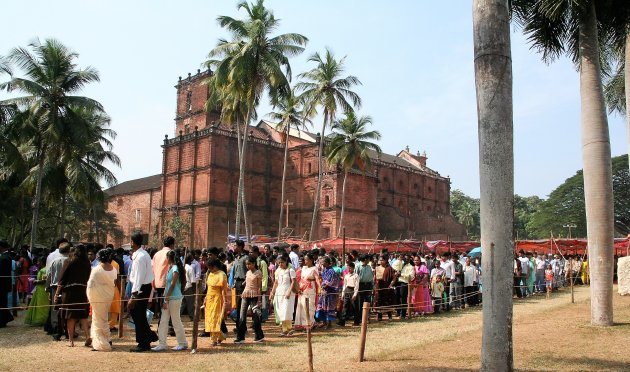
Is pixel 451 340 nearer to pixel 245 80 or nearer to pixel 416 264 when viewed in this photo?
pixel 416 264

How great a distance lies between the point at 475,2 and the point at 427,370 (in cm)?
473

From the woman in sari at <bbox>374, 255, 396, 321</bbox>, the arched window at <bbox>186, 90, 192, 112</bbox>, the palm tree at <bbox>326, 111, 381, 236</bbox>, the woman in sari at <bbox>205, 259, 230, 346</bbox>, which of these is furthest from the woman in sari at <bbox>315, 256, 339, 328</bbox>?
the arched window at <bbox>186, 90, 192, 112</bbox>

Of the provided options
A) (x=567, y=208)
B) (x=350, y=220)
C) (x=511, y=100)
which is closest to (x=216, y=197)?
(x=350, y=220)

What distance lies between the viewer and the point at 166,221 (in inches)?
2032

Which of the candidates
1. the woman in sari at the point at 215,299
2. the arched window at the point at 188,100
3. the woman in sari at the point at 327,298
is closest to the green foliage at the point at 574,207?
the arched window at the point at 188,100

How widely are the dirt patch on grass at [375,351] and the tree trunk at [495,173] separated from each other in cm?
148

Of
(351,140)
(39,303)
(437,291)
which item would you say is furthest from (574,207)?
(39,303)

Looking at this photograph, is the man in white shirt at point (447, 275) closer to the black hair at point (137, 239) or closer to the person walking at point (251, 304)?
the person walking at point (251, 304)

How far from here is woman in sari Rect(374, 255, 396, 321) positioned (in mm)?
13891

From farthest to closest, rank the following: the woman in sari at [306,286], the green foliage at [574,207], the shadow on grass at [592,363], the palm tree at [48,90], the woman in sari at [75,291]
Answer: the green foliage at [574,207] → the palm tree at [48,90] → the woman in sari at [306,286] → the woman in sari at [75,291] → the shadow on grass at [592,363]

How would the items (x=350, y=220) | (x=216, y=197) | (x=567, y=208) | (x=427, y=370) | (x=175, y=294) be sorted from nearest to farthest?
(x=427, y=370)
(x=175, y=294)
(x=216, y=197)
(x=350, y=220)
(x=567, y=208)

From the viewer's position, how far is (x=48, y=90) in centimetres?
2380

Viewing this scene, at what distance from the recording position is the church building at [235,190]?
49.4 m

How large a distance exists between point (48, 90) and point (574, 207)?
5667cm
